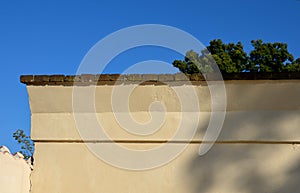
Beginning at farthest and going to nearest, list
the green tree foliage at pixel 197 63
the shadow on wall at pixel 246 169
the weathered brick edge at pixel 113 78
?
the green tree foliage at pixel 197 63, the weathered brick edge at pixel 113 78, the shadow on wall at pixel 246 169

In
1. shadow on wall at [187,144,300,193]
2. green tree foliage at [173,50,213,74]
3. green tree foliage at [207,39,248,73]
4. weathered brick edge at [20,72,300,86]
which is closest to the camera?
shadow on wall at [187,144,300,193]

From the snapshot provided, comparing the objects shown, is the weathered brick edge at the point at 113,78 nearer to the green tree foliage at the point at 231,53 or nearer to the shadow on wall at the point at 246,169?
the shadow on wall at the point at 246,169

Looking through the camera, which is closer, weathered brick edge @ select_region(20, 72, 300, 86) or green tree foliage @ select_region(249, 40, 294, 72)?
weathered brick edge @ select_region(20, 72, 300, 86)

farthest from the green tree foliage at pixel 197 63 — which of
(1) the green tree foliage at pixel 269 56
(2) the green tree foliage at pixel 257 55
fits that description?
(1) the green tree foliage at pixel 269 56

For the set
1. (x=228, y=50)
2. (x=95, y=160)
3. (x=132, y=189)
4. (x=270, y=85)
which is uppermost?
(x=228, y=50)

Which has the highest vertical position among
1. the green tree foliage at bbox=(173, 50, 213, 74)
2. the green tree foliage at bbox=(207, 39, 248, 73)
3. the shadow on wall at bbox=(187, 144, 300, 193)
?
the green tree foliage at bbox=(207, 39, 248, 73)

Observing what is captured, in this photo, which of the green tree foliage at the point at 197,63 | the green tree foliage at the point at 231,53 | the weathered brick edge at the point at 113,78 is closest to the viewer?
the weathered brick edge at the point at 113,78

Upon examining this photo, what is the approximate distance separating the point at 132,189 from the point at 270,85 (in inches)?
81.9

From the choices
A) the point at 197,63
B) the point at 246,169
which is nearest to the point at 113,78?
the point at 246,169

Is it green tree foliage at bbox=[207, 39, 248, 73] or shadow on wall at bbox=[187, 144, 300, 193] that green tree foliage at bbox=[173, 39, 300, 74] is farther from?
shadow on wall at bbox=[187, 144, 300, 193]

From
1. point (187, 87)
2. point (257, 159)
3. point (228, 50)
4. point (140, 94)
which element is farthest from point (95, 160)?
point (228, 50)

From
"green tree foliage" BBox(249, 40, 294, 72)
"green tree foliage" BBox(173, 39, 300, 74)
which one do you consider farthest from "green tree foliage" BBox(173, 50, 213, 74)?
"green tree foliage" BBox(249, 40, 294, 72)

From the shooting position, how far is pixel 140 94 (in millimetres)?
5730

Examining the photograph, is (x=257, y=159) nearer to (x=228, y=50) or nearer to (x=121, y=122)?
(x=121, y=122)
